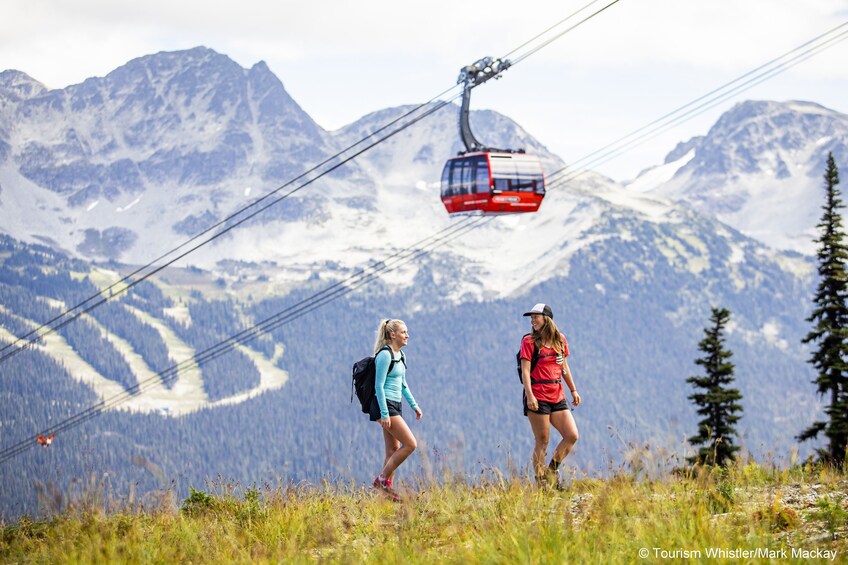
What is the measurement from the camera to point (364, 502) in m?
11.9

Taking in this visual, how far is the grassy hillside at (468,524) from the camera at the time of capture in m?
8.13

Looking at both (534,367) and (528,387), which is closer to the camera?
(528,387)

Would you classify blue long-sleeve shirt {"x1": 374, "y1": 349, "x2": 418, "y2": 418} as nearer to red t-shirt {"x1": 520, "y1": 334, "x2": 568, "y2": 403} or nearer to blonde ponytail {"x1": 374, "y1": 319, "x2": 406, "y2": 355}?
blonde ponytail {"x1": 374, "y1": 319, "x2": 406, "y2": 355}

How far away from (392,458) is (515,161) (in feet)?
66.4

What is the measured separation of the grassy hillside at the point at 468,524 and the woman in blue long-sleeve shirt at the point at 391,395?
1.92ft

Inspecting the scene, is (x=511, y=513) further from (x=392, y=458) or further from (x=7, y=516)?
(x=7, y=516)

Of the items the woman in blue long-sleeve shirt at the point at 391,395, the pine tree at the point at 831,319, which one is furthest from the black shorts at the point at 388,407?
the pine tree at the point at 831,319

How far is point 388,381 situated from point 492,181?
62.2ft

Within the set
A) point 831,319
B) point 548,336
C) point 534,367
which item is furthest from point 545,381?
Result: point 831,319

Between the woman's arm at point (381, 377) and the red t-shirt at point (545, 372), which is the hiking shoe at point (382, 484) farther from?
the red t-shirt at point (545, 372)

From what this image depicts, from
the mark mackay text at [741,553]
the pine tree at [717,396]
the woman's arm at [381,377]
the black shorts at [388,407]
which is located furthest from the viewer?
the pine tree at [717,396]

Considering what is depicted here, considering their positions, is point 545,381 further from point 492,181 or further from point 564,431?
point 492,181

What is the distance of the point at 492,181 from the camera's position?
3138cm

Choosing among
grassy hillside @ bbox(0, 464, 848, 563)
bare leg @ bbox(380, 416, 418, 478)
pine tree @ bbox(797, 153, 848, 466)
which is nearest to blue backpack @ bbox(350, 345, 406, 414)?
bare leg @ bbox(380, 416, 418, 478)
